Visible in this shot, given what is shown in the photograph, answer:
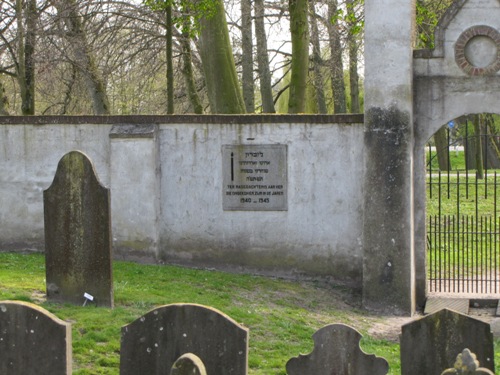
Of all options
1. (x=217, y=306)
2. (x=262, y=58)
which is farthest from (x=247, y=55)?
(x=217, y=306)

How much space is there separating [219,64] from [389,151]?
5.93 metres

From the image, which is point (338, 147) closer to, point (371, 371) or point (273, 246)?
point (273, 246)

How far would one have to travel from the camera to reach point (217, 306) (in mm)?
12070

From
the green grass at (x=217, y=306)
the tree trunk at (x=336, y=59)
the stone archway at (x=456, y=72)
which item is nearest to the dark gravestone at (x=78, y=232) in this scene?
the green grass at (x=217, y=306)

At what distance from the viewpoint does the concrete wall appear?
14.7 m

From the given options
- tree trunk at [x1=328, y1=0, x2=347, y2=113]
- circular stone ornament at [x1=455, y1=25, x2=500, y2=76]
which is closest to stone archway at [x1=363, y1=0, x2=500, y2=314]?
circular stone ornament at [x1=455, y1=25, x2=500, y2=76]

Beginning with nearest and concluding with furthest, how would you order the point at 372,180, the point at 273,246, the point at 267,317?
the point at 267,317 → the point at 372,180 → the point at 273,246

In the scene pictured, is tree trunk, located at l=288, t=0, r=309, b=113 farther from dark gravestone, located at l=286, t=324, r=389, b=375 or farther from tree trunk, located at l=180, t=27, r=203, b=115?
dark gravestone, located at l=286, t=324, r=389, b=375

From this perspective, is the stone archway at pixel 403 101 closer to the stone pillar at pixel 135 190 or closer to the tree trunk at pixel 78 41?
the stone pillar at pixel 135 190

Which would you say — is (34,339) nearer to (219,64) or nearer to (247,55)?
(219,64)

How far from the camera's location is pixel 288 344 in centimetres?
1084

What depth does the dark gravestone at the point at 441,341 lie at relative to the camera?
21.1 ft

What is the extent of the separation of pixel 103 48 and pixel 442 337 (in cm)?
1569

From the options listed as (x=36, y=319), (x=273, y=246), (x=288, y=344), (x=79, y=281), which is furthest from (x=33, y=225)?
(x=36, y=319)
